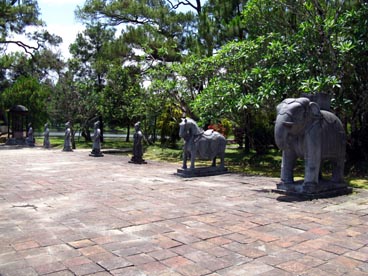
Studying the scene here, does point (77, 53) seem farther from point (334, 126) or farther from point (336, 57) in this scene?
point (334, 126)

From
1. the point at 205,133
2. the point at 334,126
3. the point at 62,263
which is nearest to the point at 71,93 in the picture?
the point at 205,133

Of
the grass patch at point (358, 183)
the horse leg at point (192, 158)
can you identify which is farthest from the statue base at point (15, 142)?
the grass patch at point (358, 183)

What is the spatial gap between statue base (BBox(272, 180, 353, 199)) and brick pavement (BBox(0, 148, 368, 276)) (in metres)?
0.22

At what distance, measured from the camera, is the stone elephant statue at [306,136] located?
6.63 m

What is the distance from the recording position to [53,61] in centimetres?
2806

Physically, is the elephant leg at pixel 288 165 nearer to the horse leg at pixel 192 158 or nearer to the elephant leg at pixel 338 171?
the elephant leg at pixel 338 171

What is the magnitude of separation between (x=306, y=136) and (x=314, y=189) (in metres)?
1.00

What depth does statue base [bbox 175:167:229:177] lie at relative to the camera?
1005 centimetres

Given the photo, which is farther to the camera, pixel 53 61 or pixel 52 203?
pixel 53 61

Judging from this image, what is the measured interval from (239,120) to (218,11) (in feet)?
18.0

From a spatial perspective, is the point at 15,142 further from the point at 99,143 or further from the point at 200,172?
the point at 200,172

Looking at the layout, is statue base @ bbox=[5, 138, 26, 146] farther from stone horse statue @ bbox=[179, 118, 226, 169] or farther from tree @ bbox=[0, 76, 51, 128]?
stone horse statue @ bbox=[179, 118, 226, 169]

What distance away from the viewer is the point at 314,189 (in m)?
6.86

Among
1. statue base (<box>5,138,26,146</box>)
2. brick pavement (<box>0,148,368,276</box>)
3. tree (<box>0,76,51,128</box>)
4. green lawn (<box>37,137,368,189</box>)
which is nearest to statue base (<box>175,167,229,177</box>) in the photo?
green lawn (<box>37,137,368,189</box>)
